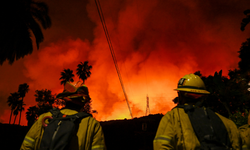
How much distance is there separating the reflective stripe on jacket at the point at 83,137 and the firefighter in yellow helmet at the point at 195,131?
3.02ft

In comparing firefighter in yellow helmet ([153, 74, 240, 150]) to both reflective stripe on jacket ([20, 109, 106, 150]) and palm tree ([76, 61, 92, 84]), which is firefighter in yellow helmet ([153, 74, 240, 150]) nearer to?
reflective stripe on jacket ([20, 109, 106, 150])

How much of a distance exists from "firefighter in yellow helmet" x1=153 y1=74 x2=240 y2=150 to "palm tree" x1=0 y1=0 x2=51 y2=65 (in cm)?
1921

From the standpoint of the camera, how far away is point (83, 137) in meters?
2.54

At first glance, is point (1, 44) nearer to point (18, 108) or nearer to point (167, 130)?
point (167, 130)

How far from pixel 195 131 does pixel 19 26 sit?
66.1 ft

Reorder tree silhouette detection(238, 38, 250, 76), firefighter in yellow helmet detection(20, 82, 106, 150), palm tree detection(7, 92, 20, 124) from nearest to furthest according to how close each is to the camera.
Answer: firefighter in yellow helmet detection(20, 82, 106, 150)
tree silhouette detection(238, 38, 250, 76)
palm tree detection(7, 92, 20, 124)

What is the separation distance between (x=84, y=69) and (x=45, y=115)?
42499 mm

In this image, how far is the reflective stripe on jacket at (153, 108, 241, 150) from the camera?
7.29 feet

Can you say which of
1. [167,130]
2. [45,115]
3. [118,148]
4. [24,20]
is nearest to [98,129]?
[45,115]

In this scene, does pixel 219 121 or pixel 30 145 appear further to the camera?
pixel 30 145

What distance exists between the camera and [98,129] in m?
2.75

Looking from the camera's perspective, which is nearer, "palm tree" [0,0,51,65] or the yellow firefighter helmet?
the yellow firefighter helmet

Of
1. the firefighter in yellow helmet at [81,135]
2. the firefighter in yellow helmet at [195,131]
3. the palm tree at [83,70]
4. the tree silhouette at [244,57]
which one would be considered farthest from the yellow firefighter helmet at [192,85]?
the palm tree at [83,70]

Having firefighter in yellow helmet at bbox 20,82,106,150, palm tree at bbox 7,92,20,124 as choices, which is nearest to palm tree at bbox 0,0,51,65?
firefighter in yellow helmet at bbox 20,82,106,150
